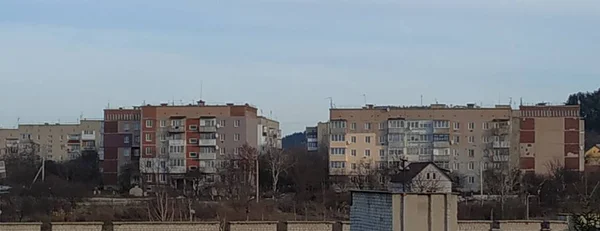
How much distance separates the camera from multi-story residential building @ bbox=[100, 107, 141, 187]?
49500mm

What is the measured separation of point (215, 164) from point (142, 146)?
4.12 m

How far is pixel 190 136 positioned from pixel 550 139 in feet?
61.1

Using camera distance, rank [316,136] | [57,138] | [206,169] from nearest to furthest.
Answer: [206,169] < [316,136] < [57,138]

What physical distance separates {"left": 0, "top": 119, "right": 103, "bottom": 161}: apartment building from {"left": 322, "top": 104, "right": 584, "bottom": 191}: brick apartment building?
74.1 ft

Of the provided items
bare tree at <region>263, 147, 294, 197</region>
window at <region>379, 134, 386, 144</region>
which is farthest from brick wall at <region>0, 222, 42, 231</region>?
window at <region>379, 134, 386, 144</region>

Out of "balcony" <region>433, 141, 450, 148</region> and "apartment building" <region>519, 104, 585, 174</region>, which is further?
"balcony" <region>433, 141, 450, 148</region>

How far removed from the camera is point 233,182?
40.7 m

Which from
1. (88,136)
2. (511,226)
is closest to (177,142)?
(88,136)

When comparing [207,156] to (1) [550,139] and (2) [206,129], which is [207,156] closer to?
(2) [206,129]

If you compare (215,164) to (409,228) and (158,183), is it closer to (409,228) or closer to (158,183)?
(158,183)

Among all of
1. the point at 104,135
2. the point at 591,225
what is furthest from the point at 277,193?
the point at 591,225

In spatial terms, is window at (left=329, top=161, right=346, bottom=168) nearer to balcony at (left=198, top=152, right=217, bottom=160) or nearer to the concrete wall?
balcony at (left=198, top=152, right=217, bottom=160)

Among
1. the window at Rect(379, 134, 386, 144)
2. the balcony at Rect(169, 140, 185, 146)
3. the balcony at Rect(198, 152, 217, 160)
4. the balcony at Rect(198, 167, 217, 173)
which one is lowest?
the balcony at Rect(198, 167, 217, 173)

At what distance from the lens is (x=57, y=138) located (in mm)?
65812
